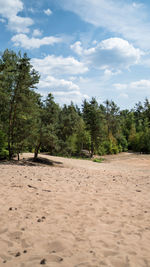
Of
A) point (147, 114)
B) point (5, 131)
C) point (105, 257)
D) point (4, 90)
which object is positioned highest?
point (147, 114)

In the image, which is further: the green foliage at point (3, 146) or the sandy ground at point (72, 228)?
the green foliage at point (3, 146)

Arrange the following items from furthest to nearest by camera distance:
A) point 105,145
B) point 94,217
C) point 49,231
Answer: point 105,145
point 94,217
point 49,231

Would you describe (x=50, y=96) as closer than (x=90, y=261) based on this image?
No

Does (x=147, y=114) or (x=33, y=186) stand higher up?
(x=147, y=114)

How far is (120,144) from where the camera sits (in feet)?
180

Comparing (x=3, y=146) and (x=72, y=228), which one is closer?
(x=72, y=228)

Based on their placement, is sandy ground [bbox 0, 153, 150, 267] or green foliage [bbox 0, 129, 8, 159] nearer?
sandy ground [bbox 0, 153, 150, 267]

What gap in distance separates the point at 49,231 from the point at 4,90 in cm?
1634

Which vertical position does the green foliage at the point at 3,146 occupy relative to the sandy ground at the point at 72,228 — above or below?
above

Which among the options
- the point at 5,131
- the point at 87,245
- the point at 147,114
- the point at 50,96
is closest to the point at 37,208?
the point at 87,245

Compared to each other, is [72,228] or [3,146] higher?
[3,146]

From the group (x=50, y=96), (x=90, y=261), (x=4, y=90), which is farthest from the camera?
(x=50, y=96)

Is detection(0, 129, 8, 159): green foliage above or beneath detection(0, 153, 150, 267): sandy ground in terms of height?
above

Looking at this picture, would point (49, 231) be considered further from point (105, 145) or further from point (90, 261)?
point (105, 145)
